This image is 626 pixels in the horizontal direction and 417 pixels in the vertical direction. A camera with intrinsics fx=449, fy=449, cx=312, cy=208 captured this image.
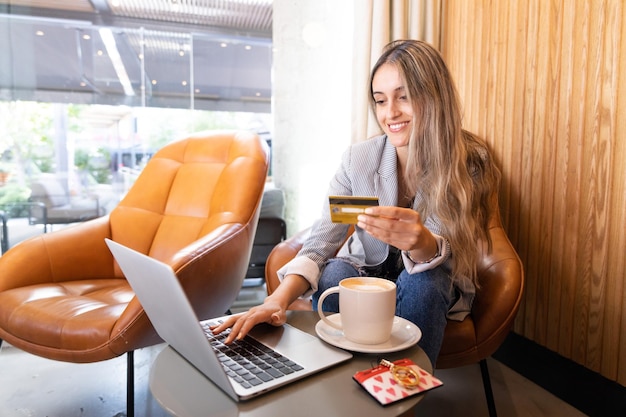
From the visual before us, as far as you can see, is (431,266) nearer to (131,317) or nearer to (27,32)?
(131,317)

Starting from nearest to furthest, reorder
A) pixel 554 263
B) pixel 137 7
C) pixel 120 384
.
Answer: pixel 554 263 < pixel 120 384 < pixel 137 7

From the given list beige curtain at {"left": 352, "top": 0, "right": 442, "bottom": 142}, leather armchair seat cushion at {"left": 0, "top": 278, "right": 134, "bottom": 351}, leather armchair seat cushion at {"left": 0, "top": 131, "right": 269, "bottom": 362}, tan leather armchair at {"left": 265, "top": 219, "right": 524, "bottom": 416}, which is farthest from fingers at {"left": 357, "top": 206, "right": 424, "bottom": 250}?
beige curtain at {"left": 352, "top": 0, "right": 442, "bottom": 142}

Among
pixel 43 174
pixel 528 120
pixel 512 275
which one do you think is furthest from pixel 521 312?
pixel 43 174

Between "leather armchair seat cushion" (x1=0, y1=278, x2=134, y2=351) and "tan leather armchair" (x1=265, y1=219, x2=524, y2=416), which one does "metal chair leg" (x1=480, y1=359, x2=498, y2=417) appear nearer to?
"tan leather armchair" (x1=265, y1=219, x2=524, y2=416)

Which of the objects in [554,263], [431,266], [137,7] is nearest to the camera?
[431,266]

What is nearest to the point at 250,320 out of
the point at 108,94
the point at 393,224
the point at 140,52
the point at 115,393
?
the point at 393,224

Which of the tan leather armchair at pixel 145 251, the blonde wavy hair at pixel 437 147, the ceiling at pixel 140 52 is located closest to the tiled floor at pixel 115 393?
the tan leather armchair at pixel 145 251

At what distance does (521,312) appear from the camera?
1.86 metres

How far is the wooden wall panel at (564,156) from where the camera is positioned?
1407 millimetres

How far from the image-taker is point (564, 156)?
1578 millimetres

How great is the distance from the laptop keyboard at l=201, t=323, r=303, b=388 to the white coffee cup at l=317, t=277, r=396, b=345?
132 mm

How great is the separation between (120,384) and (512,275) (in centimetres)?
151

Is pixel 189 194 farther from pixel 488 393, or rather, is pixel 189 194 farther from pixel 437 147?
pixel 488 393

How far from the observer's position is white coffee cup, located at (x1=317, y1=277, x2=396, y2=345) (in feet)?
2.64
